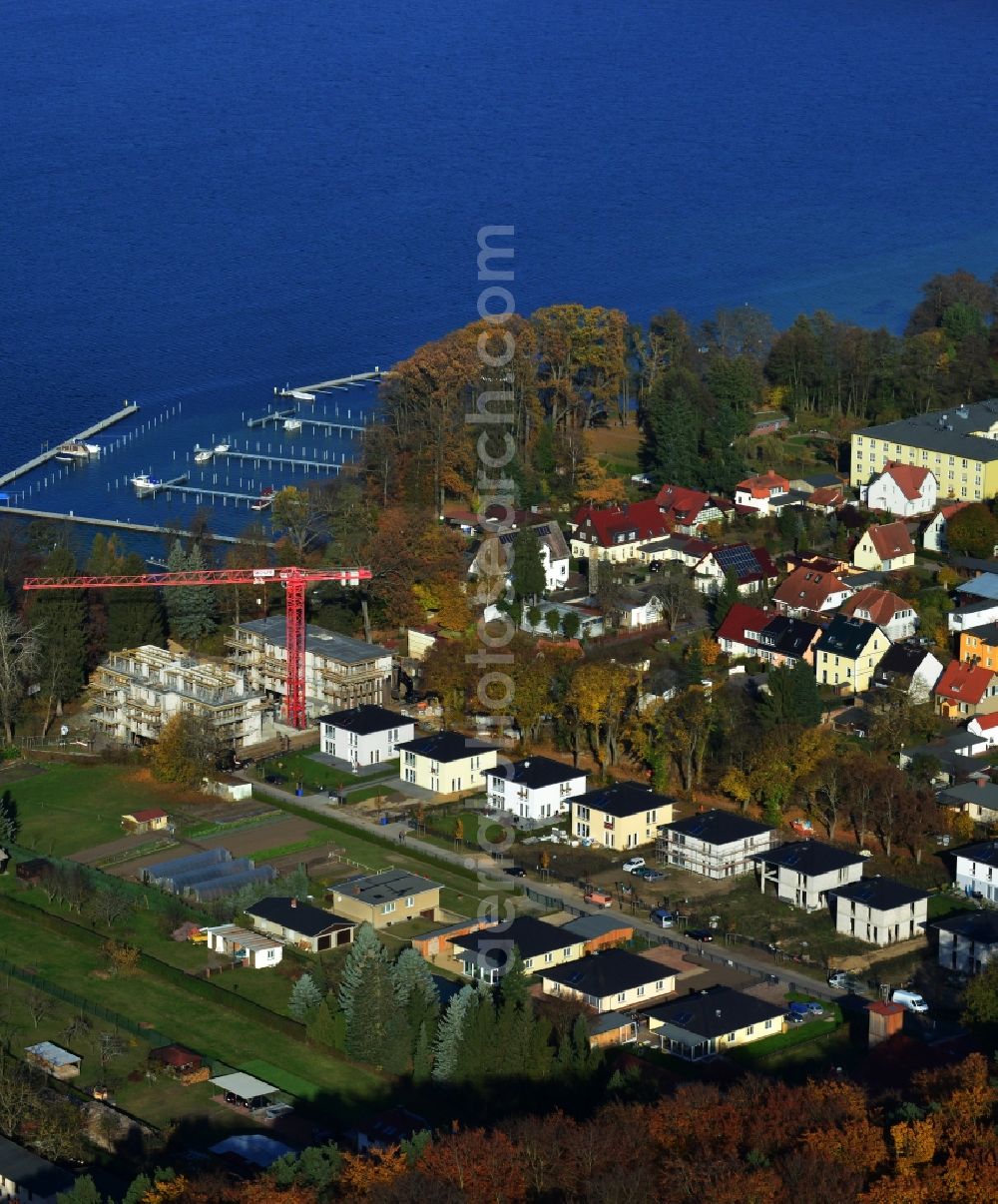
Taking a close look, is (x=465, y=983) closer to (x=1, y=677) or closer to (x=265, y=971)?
(x=265, y=971)

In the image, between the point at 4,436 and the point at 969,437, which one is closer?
the point at 969,437

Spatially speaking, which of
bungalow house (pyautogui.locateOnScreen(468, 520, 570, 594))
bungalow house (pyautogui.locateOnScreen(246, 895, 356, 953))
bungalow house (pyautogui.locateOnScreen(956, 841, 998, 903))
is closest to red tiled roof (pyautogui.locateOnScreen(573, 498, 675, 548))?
bungalow house (pyautogui.locateOnScreen(468, 520, 570, 594))

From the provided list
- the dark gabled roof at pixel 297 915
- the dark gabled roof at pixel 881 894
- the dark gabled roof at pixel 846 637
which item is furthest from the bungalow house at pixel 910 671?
the dark gabled roof at pixel 297 915

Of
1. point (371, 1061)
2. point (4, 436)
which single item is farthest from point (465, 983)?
point (4, 436)

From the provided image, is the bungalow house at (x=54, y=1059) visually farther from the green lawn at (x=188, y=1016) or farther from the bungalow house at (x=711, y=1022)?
the bungalow house at (x=711, y=1022)

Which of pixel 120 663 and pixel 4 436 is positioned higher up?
pixel 4 436

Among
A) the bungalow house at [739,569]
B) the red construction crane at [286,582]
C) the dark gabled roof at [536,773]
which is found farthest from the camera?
the bungalow house at [739,569]

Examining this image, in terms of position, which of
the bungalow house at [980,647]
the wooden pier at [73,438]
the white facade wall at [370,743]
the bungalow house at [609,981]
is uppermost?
the wooden pier at [73,438]
